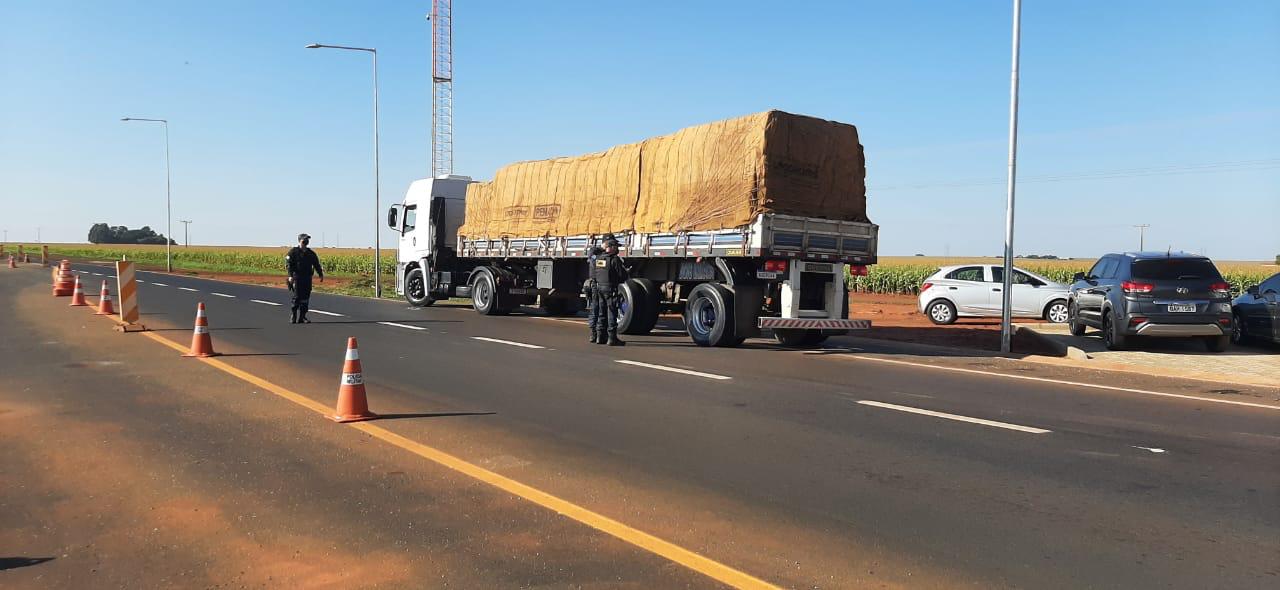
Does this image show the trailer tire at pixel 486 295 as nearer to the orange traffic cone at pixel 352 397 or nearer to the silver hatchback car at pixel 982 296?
the silver hatchback car at pixel 982 296

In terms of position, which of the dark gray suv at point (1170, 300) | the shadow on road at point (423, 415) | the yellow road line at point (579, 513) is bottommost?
the yellow road line at point (579, 513)

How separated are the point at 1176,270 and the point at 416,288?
17.4m

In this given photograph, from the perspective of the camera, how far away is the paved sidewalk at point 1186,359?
1145 cm

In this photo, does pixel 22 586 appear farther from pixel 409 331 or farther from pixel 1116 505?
pixel 409 331

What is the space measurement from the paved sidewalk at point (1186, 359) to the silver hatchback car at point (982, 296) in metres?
3.90

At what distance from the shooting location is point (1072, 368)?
12266 millimetres

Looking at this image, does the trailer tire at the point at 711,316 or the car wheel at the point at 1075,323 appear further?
the car wheel at the point at 1075,323

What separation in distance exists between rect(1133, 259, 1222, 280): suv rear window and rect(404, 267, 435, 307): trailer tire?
53.5 ft

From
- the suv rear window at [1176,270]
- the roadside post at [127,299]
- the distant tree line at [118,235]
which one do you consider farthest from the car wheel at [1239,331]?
the distant tree line at [118,235]

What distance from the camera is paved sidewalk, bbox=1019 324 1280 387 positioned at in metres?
11.4

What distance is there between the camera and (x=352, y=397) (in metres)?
7.47

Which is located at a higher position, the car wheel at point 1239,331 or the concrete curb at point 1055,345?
the car wheel at point 1239,331

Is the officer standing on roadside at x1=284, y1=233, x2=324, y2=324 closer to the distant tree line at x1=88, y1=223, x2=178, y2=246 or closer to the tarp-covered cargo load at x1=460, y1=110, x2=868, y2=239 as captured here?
the tarp-covered cargo load at x1=460, y1=110, x2=868, y2=239

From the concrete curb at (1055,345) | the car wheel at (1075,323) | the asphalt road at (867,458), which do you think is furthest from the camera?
the car wheel at (1075,323)
